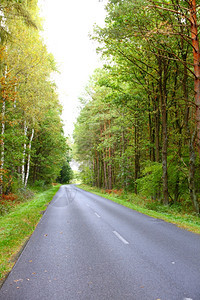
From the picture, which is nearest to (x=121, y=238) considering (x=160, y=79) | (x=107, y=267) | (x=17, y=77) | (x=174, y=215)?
(x=107, y=267)

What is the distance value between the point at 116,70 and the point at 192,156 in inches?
352

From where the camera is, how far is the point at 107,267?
4.89 meters

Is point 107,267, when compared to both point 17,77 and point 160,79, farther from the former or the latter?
point 160,79

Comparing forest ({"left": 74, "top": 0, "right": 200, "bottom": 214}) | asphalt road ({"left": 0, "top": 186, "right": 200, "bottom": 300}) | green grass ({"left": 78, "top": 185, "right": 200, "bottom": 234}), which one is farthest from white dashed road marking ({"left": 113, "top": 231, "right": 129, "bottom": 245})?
forest ({"left": 74, "top": 0, "right": 200, "bottom": 214})

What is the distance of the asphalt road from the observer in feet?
12.4

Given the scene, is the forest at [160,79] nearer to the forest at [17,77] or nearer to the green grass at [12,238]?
the forest at [17,77]

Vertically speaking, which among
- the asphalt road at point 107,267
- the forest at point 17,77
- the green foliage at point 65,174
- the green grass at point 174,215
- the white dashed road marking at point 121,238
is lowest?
the green grass at point 174,215

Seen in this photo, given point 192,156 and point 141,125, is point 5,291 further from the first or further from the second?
point 141,125

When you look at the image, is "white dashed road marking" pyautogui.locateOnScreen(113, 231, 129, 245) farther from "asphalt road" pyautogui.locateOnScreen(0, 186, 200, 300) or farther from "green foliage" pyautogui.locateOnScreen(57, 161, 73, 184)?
"green foliage" pyautogui.locateOnScreen(57, 161, 73, 184)

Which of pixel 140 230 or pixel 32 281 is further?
pixel 140 230

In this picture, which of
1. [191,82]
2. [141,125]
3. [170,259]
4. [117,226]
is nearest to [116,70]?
Result: [191,82]

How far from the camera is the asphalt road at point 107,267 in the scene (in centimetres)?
378

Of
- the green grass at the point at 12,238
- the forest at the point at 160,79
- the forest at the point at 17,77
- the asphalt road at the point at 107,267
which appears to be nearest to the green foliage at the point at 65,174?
the forest at the point at 160,79

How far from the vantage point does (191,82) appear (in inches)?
639
